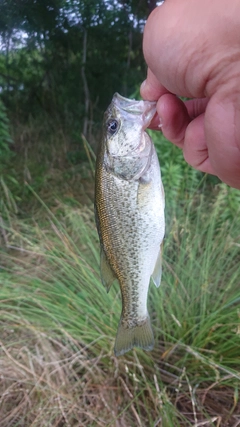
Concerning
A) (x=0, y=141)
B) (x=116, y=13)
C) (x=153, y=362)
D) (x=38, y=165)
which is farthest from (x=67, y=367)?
(x=116, y=13)

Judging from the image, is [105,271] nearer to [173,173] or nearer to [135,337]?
[135,337]

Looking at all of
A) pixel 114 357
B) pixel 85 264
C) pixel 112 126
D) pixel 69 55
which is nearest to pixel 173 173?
pixel 85 264

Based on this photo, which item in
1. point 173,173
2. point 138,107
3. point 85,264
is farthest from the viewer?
point 173,173

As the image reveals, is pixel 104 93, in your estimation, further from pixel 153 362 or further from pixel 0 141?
pixel 153 362

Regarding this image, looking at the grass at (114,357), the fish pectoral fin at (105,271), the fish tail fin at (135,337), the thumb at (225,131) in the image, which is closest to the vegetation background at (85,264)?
the grass at (114,357)

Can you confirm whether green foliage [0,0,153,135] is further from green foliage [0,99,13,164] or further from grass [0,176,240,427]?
grass [0,176,240,427]

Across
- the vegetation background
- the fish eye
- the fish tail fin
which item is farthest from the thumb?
the vegetation background
